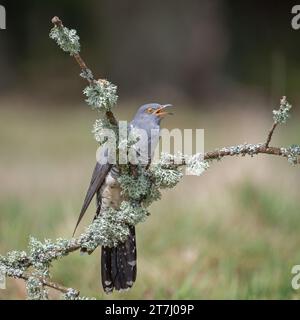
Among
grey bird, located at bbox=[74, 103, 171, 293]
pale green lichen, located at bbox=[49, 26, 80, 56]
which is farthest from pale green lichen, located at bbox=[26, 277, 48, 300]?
pale green lichen, located at bbox=[49, 26, 80, 56]

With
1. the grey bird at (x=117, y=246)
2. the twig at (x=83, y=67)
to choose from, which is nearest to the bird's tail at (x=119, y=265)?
the grey bird at (x=117, y=246)

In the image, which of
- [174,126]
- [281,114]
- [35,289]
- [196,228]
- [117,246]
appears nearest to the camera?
[281,114]

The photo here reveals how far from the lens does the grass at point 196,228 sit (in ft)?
13.2

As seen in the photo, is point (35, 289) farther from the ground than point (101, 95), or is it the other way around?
point (101, 95)

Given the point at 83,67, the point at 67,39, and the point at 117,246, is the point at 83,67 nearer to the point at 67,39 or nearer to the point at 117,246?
the point at 67,39

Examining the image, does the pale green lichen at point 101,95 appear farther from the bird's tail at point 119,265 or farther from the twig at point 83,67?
the bird's tail at point 119,265

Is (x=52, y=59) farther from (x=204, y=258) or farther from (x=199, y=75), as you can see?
(x=204, y=258)

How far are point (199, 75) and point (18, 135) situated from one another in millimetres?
4711

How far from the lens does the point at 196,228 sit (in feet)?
16.1

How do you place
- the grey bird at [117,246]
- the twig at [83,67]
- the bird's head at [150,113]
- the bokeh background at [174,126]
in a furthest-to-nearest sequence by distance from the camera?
the bokeh background at [174,126] < the bird's head at [150,113] < the grey bird at [117,246] < the twig at [83,67]

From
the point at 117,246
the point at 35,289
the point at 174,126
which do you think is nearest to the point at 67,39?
the point at 35,289

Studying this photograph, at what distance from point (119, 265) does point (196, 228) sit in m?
1.42

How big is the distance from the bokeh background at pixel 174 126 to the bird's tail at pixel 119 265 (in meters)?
0.28

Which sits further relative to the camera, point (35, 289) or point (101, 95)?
point (35, 289)
